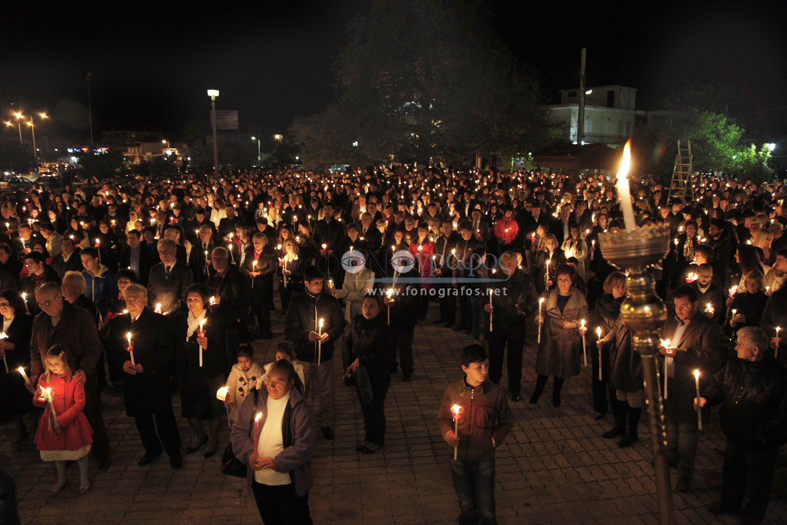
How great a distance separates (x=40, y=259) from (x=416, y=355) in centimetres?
547

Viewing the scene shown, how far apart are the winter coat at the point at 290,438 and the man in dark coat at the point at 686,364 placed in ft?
10.5

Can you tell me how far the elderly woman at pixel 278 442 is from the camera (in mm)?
3762

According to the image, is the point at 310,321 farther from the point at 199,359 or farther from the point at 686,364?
the point at 686,364

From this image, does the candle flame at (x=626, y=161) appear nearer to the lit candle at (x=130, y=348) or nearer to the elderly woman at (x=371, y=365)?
the elderly woman at (x=371, y=365)

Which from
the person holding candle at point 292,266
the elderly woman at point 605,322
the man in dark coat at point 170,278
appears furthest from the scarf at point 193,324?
the elderly woman at point 605,322

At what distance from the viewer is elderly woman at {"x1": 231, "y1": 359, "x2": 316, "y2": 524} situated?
3.76m

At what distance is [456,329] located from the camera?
9.59 meters

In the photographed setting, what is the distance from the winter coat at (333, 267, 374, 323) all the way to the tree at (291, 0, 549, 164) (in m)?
28.2

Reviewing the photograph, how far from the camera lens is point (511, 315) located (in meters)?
6.58

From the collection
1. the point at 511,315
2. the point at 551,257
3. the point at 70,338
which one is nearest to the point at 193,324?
the point at 70,338

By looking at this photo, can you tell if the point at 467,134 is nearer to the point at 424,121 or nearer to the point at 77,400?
the point at 424,121

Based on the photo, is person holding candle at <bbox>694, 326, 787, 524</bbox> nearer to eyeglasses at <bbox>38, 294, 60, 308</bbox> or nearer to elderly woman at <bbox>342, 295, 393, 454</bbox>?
elderly woman at <bbox>342, 295, 393, 454</bbox>

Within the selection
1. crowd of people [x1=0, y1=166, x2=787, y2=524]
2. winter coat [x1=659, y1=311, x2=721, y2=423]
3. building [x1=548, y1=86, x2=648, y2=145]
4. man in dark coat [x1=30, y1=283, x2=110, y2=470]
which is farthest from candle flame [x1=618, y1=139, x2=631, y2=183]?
building [x1=548, y1=86, x2=648, y2=145]

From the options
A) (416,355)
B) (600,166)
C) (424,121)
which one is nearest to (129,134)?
(424,121)
